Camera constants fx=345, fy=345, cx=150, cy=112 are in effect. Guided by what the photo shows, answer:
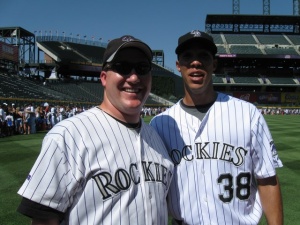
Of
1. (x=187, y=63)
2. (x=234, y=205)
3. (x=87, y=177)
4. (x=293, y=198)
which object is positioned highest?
(x=187, y=63)

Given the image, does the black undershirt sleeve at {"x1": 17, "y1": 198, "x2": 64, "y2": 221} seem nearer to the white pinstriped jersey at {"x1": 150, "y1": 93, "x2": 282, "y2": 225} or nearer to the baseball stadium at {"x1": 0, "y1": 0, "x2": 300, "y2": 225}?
the white pinstriped jersey at {"x1": 150, "y1": 93, "x2": 282, "y2": 225}

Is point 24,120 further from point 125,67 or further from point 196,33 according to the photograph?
point 125,67

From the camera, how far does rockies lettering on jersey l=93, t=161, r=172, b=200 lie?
71.4 inches

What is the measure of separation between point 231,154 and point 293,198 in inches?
174

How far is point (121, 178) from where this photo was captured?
1.86m

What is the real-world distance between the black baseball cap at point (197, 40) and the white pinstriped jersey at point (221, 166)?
490mm

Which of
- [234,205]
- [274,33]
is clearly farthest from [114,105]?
[274,33]

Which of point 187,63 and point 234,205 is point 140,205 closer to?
point 234,205

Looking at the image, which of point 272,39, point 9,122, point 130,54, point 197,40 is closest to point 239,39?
point 272,39

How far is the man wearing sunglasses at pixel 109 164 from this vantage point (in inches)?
68.3

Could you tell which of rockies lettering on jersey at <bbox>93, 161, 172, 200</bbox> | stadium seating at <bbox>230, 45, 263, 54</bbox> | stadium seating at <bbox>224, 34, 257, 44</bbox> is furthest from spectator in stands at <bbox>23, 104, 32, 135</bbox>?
stadium seating at <bbox>224, 34, 257, 44</bbox>

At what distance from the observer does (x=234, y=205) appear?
2367mm

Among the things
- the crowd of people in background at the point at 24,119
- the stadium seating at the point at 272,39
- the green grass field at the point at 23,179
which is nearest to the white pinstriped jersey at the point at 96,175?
the green grass field at the point at 23,179

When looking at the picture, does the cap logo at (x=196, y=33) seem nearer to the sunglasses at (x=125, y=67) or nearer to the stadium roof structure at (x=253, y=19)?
the sunglasses at (x=125, y=67)
